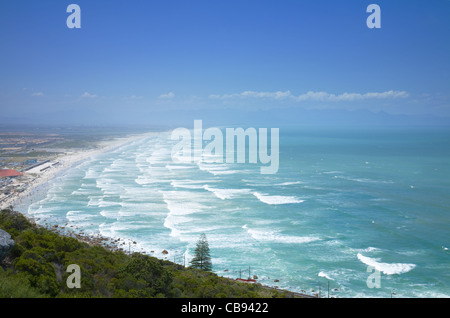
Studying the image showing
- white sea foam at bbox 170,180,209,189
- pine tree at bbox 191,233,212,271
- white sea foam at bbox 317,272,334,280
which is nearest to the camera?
white sea foam at bbox 317,272,334,280

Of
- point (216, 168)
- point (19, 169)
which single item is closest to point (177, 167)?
point (216, 168)

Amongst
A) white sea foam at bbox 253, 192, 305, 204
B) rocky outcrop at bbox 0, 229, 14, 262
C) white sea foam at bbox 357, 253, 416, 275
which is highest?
rocky outcrop at bbox 0, 229, 14, 262

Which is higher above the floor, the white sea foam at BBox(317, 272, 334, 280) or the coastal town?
the coastal town

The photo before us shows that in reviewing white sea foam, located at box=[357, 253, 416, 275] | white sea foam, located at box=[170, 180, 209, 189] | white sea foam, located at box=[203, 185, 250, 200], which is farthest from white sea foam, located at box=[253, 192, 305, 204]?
white sea foam, located at box=[357, 253, 416, 275]

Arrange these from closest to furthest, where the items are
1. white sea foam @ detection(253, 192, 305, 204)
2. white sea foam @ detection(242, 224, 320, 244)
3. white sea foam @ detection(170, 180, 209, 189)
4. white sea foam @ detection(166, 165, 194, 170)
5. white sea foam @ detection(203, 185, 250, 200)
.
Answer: white sea foam @ detection(242, 224, 320, 244), white sea foam @ detection(253, 192, 305, 204), white sea foam @ detection(203, 185, 250, 200), white sea foam @ detection(170, 180, 209, 189), white sea foam @ detection(166, 165, 194, 170)

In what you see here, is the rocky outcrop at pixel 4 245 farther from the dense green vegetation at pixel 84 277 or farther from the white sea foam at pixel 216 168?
the white sea foam at pixel 216 168

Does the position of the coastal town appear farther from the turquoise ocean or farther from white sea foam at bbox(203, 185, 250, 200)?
white sea foam at bbox(203, 185, 250, 200)
